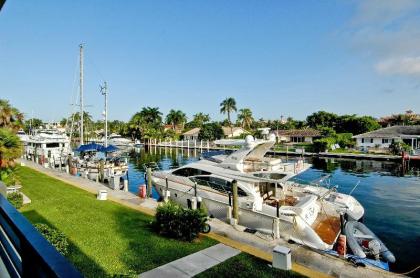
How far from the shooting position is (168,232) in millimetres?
11227

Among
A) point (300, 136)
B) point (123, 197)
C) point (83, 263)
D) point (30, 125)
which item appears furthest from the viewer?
point (30, 125)

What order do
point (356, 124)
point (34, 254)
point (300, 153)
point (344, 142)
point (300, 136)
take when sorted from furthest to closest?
1. point (300, 136)
2. point (356, 124)
3. point (344, 142)
4. point (300, 153)
5. point (34, 254)

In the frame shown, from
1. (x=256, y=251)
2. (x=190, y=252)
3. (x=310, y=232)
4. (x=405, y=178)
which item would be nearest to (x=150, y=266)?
(x=190, y=252)

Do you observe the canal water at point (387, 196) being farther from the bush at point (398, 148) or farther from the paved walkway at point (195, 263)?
the paved walkway at point (195, 263)

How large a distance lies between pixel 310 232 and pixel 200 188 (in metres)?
6.51

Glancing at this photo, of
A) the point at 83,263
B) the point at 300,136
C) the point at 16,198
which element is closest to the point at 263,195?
the point at 83,263

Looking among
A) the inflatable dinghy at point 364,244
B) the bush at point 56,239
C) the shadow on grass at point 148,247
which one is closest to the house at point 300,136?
the inflatable dinghy at point 364,244

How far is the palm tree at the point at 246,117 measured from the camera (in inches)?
4045

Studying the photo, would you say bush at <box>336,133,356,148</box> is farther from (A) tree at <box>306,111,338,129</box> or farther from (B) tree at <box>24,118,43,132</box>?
(B) tree at <box>24,118,43,132</box>

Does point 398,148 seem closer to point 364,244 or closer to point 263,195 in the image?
point 263,195

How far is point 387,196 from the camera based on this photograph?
24656 millimetres

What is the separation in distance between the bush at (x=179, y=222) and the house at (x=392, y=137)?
56.3 m

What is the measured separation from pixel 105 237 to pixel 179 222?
2626 mm

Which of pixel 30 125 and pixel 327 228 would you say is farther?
pixel 30 125
